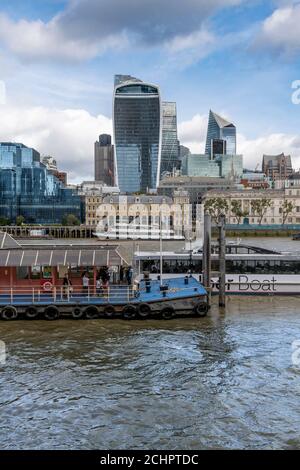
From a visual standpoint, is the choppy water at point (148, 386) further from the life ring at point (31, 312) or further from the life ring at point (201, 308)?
the life ring at point (201, 308)

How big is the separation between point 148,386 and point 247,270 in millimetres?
23224

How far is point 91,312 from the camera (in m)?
32.9

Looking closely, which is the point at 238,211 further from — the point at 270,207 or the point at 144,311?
the point at 144,311

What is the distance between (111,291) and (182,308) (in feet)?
15.8

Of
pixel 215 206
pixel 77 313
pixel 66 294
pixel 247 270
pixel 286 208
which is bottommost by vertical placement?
pixel 77 313

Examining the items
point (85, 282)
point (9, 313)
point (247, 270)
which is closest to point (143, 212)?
point (247, 270)

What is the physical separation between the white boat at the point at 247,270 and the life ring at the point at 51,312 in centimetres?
1233

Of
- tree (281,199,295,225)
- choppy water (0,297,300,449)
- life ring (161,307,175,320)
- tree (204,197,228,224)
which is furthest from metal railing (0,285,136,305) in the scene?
tree (281,199,295,225)

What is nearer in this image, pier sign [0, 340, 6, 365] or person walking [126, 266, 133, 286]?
pier sign [0, 340, 6, 365]

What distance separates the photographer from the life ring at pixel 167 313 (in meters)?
33.2

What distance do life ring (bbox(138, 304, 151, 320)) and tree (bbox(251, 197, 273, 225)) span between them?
156m

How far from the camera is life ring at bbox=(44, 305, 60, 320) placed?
32.6 m

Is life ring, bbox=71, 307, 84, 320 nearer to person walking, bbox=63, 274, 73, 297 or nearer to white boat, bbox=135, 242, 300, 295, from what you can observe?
person walking, bbox=63, 274, 73, 297

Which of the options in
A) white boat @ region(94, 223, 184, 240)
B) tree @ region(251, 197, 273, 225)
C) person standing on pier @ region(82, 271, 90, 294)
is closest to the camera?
person standing on pier @ region(82, 271, 90, 294)
